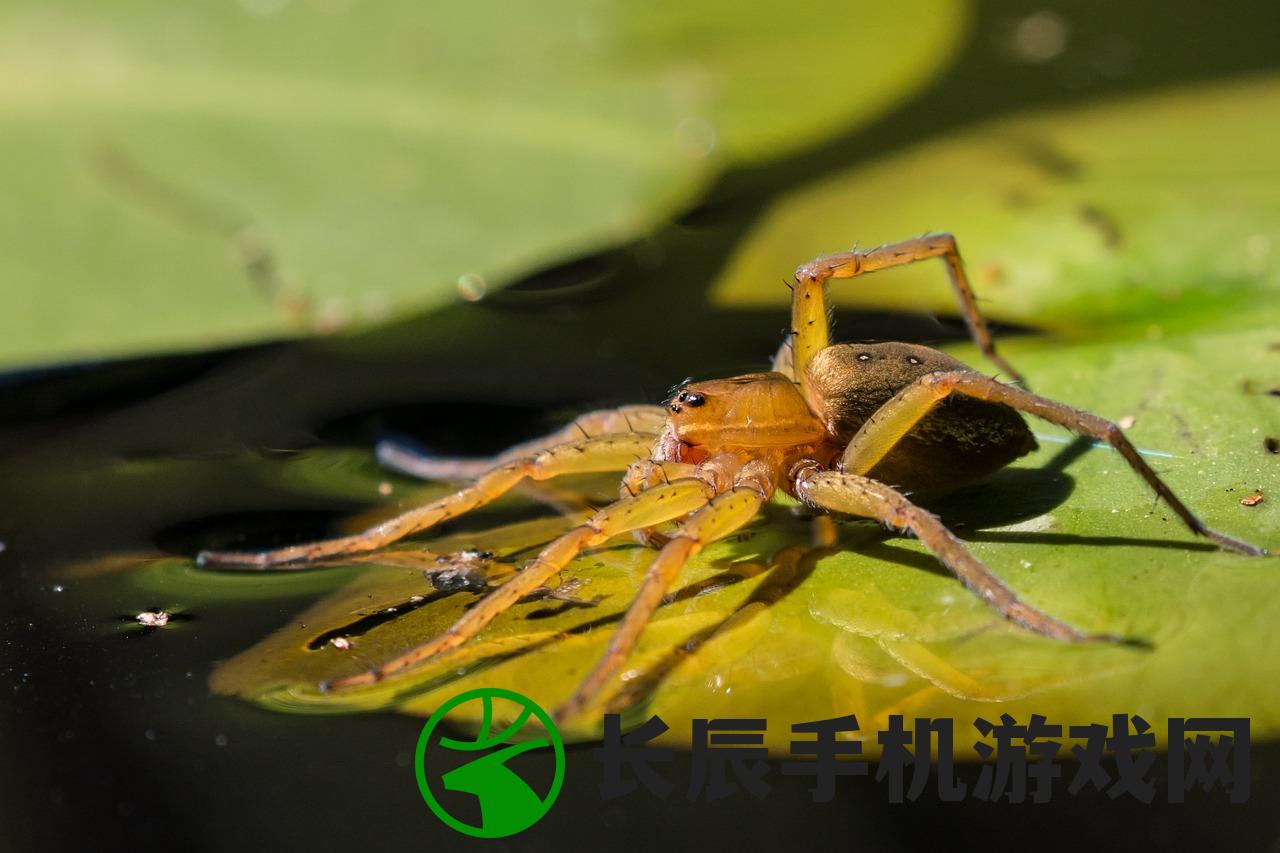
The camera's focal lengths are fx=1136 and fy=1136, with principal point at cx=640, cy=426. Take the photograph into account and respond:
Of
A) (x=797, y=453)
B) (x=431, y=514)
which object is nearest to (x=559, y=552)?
(x=431, y=514)

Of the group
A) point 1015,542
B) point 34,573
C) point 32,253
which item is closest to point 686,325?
point 1015,542

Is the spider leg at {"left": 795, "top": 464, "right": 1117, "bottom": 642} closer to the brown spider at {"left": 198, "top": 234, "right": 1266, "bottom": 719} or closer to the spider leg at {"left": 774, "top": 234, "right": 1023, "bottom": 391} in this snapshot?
the brown spider at {"left": 198, "top": 234, "right": 1266, "bottom": 719}

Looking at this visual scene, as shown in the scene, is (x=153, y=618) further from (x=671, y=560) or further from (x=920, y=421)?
(x=920, y=421)

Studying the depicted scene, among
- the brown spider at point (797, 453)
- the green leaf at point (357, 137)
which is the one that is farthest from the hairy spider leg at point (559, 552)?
the green leaf at point (357, 137)

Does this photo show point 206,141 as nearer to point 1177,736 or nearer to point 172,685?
point 172,685

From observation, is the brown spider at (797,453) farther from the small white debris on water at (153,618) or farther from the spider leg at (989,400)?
the small white debris on water at (153,618)
